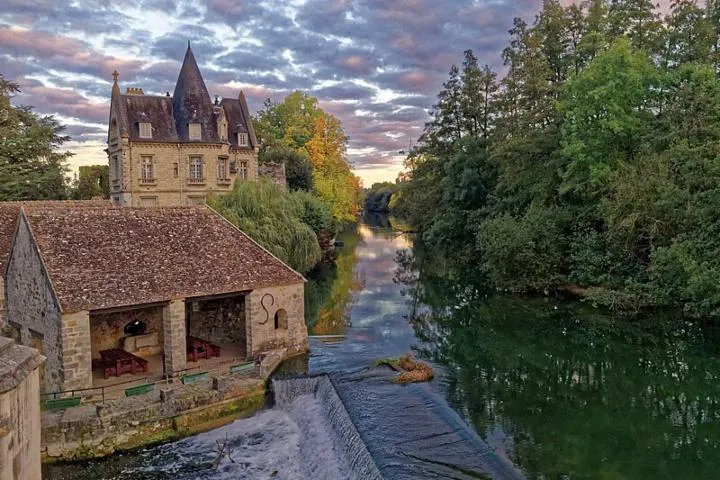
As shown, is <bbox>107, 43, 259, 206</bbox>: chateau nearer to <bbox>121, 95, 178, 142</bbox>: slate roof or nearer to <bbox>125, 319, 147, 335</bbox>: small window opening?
<bbox>121, 95, 178, 142</bbox>: slate roof

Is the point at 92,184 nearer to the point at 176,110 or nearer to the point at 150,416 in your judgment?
the point at 176,110

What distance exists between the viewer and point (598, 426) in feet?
44.8

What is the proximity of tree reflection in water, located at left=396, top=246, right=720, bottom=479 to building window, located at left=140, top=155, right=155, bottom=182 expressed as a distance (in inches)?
782

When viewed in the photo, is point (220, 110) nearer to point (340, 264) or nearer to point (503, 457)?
point (340, 264)

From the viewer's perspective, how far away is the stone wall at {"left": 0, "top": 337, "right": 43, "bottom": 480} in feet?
16.9

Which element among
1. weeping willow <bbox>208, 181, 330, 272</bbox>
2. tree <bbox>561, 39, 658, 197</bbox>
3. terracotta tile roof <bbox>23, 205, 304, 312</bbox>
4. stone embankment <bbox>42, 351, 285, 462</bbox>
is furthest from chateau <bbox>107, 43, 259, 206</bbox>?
stone embankment <bbox>42, 351, 285, 462</bbox>

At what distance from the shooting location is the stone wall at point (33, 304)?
1447 centimetres

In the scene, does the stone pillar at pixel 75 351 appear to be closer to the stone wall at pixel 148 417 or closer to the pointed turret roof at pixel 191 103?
the stone wall at pixel 148 417

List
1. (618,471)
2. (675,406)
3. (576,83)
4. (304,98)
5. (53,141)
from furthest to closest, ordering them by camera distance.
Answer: (304,98) → (53,141) → (576,83) → (675,406) → (618,471)

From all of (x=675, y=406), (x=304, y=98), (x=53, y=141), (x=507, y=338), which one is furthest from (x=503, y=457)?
(x=304, y=98)

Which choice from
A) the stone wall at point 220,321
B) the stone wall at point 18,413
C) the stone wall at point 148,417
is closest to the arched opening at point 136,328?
the stone wall at point 220,321

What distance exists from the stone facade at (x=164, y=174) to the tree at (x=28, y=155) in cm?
339

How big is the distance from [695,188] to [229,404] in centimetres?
2070

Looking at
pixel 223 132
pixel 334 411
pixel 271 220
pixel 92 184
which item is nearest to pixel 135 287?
pixel 334 411
